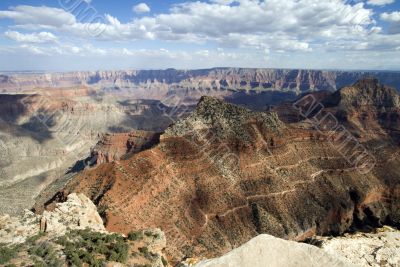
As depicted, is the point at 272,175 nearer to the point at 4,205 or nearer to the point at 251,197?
the point at 251,197

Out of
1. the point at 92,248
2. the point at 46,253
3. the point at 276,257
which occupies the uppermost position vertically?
the point at 276,257

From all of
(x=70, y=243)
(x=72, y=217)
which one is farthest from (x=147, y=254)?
(x=72, y=217)

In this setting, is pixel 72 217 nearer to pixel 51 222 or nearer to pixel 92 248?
pixel 51 222

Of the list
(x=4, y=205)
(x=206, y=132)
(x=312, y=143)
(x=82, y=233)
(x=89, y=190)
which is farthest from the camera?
(x=4, y=205)

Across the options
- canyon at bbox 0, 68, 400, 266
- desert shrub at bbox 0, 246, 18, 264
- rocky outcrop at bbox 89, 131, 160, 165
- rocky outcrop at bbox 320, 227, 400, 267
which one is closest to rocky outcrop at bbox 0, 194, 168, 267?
desert shrub at bbox 0, 246, 18, 264

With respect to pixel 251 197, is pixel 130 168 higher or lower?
higher

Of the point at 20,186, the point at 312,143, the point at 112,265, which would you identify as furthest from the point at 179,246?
the point at 20,186

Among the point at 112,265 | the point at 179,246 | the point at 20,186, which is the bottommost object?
the point at 20,186
